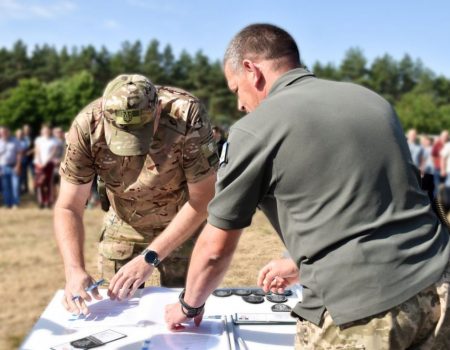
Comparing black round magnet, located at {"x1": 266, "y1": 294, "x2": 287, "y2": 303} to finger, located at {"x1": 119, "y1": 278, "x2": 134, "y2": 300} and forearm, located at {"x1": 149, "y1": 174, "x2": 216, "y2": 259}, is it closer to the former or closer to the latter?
forearm, located at {"x1": 149, "y1": 174, "x2": 216, "y2": 259}

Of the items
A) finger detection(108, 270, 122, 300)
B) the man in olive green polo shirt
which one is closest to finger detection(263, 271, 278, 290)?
the man in olive green polo shirt

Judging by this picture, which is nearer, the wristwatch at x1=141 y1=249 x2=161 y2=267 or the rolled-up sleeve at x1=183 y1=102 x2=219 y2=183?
the wristwatch at x1=141 y1=249 x2=161 y2=267

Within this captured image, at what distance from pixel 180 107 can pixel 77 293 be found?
78 cm

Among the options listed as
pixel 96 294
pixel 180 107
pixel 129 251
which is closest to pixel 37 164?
pixel 129 251

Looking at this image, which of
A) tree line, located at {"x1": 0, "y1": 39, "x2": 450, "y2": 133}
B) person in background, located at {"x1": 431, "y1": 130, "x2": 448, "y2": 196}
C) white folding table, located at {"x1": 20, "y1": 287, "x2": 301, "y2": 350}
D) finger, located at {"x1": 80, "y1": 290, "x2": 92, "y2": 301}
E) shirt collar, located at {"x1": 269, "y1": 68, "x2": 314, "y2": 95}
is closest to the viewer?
shirt collar, located at {"x1": 269, "y1": 68, "x2": 314, "y2": 95}

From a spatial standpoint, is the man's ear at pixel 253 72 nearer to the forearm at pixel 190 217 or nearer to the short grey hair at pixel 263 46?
the short grey hair at pixel 263 46

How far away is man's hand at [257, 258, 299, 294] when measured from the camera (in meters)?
1.71

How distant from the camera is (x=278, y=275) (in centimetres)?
172

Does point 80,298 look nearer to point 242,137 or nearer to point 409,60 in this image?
point 242,137

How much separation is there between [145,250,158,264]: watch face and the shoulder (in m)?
0.51

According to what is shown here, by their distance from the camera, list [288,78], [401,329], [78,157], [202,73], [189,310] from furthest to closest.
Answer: [202,73] < [78,157] < [189,310] < [288,78] < [401,329]

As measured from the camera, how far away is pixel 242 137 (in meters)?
1.26

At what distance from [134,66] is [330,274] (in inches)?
2197

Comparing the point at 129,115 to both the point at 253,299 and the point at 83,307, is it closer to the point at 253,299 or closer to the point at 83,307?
the point at 83,307
